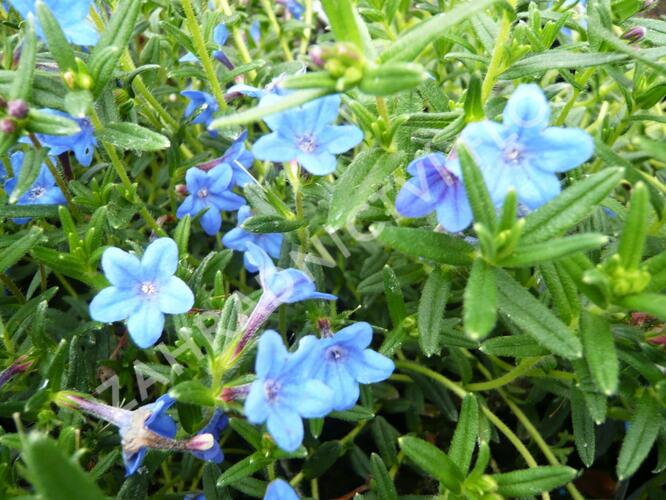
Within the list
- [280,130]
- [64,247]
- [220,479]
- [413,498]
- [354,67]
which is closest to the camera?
[354,67]

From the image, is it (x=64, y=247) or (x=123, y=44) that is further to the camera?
(x=64, y=247)

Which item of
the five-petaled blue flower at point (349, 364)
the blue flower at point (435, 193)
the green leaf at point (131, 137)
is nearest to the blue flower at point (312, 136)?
the blue flower at point (435, 193)

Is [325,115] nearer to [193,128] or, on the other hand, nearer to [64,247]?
[64,247]

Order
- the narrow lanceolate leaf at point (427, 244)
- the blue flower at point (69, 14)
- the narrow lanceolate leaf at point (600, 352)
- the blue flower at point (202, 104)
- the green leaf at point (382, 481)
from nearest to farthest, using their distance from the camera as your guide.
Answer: the narrow lanceolate leaf at point (600, 352) → the narrow lanceolate leaf at point (427, 244) → the blue flower at point (69, 14) → the green leaf at point (382, 481) → the blue flower at point (202, 104)

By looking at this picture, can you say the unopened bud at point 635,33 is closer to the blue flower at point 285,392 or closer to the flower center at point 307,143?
the flower center at point 307,143

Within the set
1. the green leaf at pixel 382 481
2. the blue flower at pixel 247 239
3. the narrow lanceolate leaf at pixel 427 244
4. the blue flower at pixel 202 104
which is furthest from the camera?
the blue flower at pixel 202 104

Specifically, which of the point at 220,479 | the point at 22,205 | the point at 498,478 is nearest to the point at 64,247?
the point at 22,205
